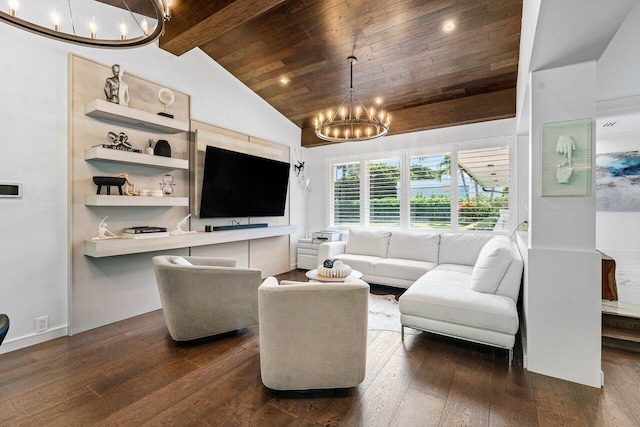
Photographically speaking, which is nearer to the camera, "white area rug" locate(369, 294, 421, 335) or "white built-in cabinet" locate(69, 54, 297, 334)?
"white built-in cabinet" locate(69, 54, 297, 334)

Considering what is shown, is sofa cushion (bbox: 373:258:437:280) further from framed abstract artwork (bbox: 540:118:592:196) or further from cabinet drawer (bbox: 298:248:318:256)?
framed abstract artwork (bbox: 540:118:592:196)

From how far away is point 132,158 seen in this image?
10.3 ft

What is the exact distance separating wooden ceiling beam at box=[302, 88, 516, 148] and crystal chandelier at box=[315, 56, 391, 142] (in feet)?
1.61

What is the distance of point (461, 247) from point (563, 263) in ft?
6.96

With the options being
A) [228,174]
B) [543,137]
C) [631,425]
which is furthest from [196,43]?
[631,425]

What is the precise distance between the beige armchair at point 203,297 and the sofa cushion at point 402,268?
2161 mm

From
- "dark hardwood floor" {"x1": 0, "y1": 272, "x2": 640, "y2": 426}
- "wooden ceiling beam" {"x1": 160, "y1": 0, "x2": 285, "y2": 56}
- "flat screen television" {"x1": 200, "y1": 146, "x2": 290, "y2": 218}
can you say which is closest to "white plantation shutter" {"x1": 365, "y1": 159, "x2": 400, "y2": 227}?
"flat screen television" {"x1": 200, "y1": 146, "x2": 290, "y2": 218}

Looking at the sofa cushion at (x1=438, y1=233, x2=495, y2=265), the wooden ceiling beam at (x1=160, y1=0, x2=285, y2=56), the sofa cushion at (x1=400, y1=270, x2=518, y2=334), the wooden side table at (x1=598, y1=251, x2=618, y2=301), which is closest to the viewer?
the sofa cushion at (x1=400, y1=270, x2=518, y2=334)

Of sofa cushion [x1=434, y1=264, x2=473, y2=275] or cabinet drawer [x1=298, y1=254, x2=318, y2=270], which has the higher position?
sofa cushion [x1=434, y1=264, x2=473, y2=275]

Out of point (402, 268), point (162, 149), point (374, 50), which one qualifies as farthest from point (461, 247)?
point (162, 149)

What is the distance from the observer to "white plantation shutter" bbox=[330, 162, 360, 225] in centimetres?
579

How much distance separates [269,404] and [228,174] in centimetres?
314

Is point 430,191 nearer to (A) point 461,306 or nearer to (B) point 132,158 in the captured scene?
(A) point 461,306

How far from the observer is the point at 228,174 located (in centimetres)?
425
